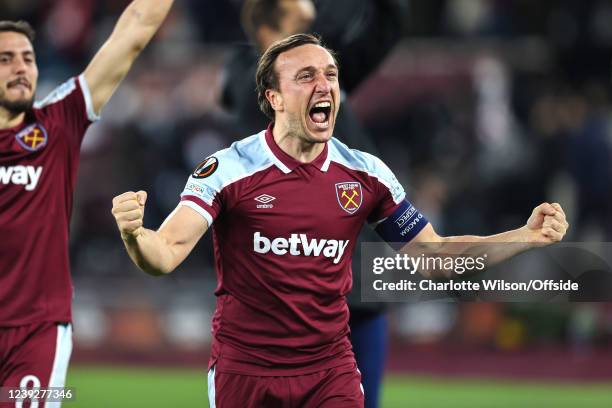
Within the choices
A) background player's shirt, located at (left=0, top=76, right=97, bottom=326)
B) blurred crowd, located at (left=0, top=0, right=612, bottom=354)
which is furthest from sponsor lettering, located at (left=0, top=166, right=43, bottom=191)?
blurred crowd, located at (left=0, top=0, right=612, bottom=354)

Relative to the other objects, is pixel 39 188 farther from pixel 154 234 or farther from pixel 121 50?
pixel 154 234

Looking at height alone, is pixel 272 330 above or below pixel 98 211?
below

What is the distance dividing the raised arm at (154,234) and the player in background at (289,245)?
14 cm

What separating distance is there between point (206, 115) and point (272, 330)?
10729 millimetres

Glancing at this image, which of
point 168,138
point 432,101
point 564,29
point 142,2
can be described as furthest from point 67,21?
point 142,2

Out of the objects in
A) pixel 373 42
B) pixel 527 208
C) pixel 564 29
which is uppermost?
pixel 564 29

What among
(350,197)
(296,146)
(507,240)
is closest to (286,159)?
(296,146)

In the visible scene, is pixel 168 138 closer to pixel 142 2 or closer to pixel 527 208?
pixel 527 208

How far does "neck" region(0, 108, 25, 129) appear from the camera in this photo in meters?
5.98

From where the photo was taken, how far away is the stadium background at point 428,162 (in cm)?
1344

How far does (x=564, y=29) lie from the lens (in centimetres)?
1579

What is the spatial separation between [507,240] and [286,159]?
1063 millimetres

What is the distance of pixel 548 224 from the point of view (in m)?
5.07

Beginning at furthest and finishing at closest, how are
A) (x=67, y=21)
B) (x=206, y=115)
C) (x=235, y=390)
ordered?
1. (x=67, y=21)
2. (x=206, y=115)
3. (x=235, y=390)
